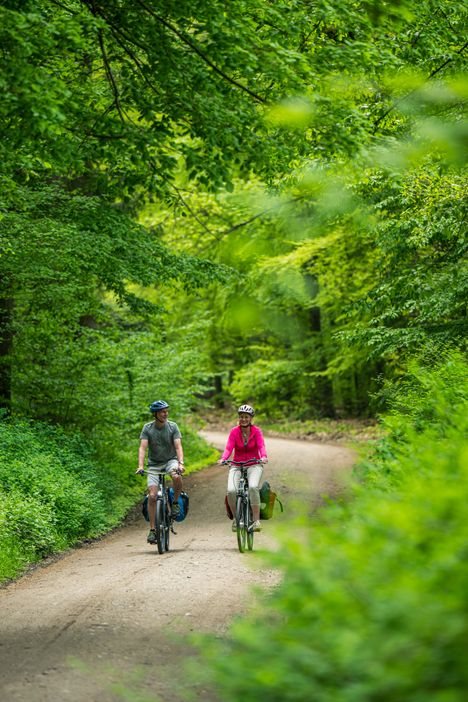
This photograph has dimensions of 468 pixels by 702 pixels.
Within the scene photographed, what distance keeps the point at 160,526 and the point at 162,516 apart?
6.3 inches

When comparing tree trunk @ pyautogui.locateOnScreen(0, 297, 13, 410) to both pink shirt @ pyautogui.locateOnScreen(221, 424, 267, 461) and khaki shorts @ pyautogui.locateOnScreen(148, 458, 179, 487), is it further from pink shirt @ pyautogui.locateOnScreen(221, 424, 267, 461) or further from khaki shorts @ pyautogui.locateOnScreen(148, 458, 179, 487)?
pink shirt @ pyautogui.locateOnScreen(221, 424, 267, 461)

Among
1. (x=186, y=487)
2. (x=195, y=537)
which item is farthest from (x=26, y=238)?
(x=186, y=487)

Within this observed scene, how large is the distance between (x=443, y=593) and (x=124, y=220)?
567 inches

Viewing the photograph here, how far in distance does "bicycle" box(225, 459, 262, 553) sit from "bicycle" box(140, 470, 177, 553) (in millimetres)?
1118

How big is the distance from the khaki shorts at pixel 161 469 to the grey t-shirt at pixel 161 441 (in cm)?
6

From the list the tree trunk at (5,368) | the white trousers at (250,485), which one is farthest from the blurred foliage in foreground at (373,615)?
the tree trunk at (5,368)

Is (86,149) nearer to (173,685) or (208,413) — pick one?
(173,685)

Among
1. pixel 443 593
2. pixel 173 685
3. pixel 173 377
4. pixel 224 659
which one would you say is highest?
pixel 173 377

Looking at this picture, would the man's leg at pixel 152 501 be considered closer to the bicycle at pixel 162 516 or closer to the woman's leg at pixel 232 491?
the bicycle at pixel 162 516

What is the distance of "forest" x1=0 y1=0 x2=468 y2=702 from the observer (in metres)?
3.24

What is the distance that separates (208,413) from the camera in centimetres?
4916

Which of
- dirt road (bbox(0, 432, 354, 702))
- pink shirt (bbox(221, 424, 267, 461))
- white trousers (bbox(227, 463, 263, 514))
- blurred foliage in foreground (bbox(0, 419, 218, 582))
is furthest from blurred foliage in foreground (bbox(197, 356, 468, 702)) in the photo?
pink shirt (bbox(221, 424, 267, 461))

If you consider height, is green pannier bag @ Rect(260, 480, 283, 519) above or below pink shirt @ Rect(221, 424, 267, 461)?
below

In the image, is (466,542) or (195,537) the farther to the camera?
(195,537)
